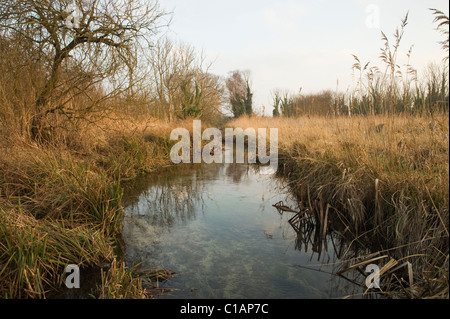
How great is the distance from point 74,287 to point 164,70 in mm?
14741

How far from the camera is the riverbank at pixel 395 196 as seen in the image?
7.23ft

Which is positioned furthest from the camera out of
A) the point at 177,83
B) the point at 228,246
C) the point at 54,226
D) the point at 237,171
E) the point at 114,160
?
the point at 177,83

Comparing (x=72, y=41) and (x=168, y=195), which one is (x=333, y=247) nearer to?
(x=168, y=195)

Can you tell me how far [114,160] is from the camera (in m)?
6.11

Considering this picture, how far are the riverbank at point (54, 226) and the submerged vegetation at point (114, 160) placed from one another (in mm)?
15

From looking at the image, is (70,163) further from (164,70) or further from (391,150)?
(164,70)

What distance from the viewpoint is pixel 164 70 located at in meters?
15.7

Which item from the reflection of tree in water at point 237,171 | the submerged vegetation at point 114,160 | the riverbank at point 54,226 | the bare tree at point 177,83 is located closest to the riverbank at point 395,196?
the submerged vegetation at point 114,160

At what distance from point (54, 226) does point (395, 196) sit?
10.9 ft

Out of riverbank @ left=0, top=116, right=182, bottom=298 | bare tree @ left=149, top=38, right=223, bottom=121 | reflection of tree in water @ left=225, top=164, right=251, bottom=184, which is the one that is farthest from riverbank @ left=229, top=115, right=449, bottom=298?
bare tree @ left=149, top=38, right=223, bottom=121

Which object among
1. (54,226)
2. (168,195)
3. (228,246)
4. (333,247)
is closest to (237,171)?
(168,195)

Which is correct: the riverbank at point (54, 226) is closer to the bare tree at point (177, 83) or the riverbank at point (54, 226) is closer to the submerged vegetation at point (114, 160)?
the submerged vegetation at point (114, 160)
